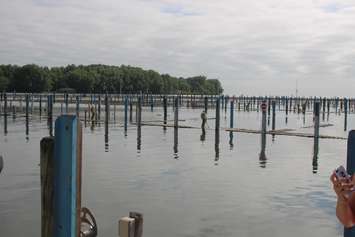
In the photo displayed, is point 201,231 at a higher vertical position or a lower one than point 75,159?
lower

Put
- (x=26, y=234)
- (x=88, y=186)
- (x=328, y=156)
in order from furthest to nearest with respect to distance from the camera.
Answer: (x=328, y=156) → (x=88, y=186) → (x=26, y=234)

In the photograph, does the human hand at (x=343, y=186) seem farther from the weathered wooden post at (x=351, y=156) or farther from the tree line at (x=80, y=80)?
the tree line at (x=80, y=80)

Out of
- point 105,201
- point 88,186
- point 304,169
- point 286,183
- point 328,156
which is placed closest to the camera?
point 105,201

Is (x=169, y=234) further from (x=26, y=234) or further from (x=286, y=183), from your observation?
(x=286, y=183)

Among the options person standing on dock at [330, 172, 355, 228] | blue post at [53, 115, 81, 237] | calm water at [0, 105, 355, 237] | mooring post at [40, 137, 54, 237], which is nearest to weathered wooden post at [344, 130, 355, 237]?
person standing on dock at [330, 172, 355, 228]

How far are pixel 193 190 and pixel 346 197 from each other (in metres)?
10.1

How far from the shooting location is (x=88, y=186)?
14.2m

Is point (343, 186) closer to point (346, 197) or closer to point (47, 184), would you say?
point (346, 197)

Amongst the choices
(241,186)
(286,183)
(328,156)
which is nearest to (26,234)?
(241,186)

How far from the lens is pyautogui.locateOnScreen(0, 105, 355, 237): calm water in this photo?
1054 centimetres

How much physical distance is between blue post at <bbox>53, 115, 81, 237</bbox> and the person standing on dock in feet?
11.1

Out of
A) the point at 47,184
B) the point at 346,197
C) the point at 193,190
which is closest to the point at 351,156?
the point at 346,197

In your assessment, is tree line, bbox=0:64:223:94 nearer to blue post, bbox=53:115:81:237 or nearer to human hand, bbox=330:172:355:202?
blue post, bbox=53:115:81:237

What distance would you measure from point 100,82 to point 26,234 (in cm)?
13645
